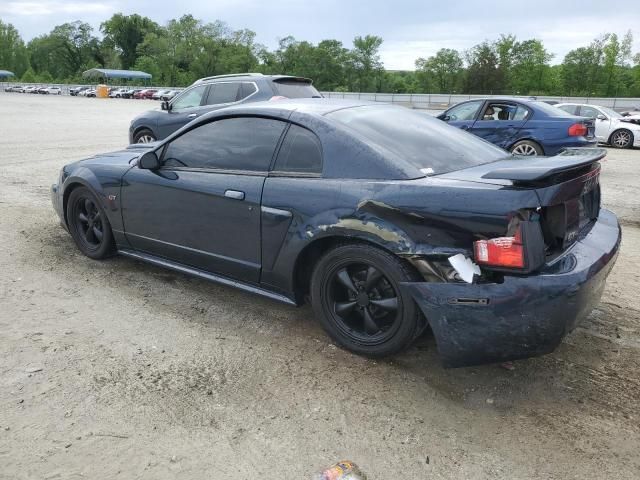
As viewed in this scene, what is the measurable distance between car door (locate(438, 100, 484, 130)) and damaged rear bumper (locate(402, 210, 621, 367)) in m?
8.08

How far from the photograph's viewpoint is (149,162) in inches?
161

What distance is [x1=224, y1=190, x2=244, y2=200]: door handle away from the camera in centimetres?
351

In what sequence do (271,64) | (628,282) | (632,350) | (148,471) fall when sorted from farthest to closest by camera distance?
(271,64) → (628,282) → (632,350) → (148,471)

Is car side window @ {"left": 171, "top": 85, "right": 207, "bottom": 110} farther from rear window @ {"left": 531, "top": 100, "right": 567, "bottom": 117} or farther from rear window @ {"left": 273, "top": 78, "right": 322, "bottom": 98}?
rear window @ {"left": 531, "top": 100, "right": 567, "bottom": 117}

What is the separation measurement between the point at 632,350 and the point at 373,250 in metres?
1.76

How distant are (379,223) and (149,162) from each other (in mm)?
2044

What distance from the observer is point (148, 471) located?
7.59 feet

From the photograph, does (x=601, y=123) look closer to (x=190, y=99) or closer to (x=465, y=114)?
(x=465, y=114)

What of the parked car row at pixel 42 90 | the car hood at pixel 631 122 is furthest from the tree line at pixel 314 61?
the car hood at pixel 631 122

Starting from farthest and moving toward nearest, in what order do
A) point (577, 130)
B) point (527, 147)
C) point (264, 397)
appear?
point (527, 147)
point (577, 130)
point (264, 397)

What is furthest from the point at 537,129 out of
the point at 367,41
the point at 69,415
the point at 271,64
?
the point at 271,64

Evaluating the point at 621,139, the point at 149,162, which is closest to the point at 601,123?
the point at 621,139

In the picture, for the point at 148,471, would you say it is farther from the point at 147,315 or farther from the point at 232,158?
the point at 232,158

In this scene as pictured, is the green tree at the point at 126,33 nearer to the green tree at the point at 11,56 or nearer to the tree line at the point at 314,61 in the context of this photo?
the tree line at the point at 314,61
